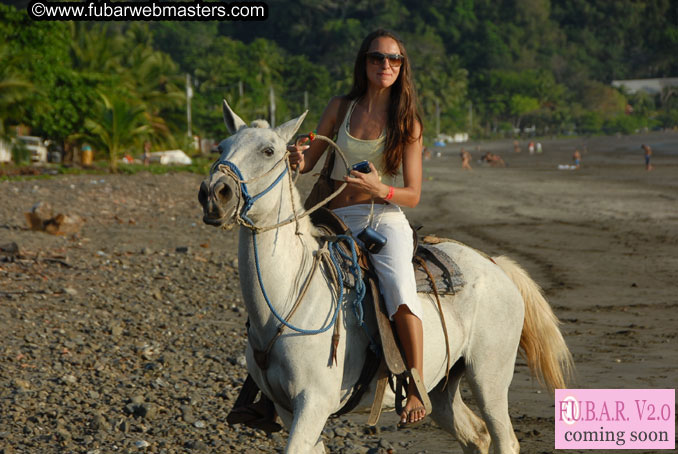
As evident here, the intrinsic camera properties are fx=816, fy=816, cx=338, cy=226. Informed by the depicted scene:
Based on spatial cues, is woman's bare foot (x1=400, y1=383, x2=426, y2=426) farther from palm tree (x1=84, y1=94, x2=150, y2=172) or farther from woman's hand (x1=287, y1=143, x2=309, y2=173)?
palm tree (x1=84, y1=94, x2=150, y2=172)

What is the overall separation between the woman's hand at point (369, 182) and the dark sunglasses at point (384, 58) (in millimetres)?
761

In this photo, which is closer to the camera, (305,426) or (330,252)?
(305,426)

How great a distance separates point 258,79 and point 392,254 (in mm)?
99333

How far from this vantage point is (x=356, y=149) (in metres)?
4.88

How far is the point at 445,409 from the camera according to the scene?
5516 millimetres

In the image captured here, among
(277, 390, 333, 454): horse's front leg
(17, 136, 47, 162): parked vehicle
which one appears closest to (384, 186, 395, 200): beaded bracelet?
(277, 390, 333, 454): horse's front leg

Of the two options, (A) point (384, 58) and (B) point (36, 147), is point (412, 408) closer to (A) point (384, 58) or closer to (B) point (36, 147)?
(A) point (384, 58)

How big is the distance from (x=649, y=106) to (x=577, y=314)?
170848 mm

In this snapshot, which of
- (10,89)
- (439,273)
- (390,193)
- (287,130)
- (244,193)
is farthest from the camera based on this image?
(10,89)

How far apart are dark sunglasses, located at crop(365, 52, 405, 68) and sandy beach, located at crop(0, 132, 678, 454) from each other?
3252mm

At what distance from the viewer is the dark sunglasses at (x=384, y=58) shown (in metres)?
4.91

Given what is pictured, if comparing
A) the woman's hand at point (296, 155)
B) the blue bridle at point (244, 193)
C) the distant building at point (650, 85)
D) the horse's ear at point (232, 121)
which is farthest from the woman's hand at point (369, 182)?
the distant building at point (650, 85)

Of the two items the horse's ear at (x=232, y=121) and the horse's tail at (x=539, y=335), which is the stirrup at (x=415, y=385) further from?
the horse's ear at (x=232, y=121)

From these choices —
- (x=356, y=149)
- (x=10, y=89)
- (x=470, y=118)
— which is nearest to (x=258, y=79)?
(x=470, y=118)
